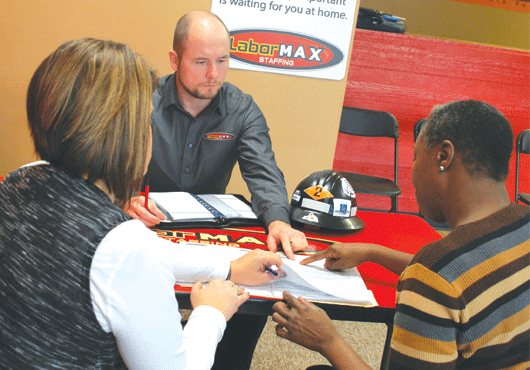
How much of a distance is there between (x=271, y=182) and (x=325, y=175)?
1.06ft

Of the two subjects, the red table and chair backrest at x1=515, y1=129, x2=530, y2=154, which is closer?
the red table

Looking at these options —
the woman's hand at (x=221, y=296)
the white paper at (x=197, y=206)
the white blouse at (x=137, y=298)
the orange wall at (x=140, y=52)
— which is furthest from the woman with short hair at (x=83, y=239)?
the orange wall at (x=140, y=52)

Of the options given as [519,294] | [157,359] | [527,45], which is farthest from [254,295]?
[527,45]

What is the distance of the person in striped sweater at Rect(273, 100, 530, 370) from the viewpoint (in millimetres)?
826

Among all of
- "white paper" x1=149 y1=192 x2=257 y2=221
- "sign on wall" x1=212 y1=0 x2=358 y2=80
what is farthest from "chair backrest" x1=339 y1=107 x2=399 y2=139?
"white paper" x1=149 y1=192 x2=257 y2=221

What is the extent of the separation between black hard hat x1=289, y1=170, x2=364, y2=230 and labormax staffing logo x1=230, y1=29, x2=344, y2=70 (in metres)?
1.66

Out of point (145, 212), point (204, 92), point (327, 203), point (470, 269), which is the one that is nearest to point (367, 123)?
point (204, 92)

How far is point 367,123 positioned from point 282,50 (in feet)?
2.88

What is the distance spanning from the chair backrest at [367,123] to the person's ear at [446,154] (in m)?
2.61

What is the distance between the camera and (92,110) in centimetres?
75

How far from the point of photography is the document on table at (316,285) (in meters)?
1.19

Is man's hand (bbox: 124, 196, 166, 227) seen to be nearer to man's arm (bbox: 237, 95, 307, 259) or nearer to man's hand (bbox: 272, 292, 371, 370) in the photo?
man's arm (bbox: 237, 95, 307, 259)

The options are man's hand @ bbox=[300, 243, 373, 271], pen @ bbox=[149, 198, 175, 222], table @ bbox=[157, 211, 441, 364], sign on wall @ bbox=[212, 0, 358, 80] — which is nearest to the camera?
table @ bbox=[157, 211, 441, 364]

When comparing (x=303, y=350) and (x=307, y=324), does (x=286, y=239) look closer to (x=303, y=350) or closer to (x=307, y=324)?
(x=307, y=324)
